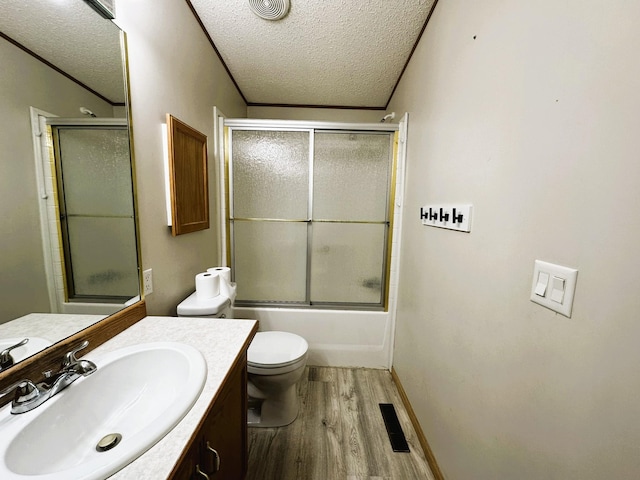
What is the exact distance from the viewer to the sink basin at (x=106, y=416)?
0.48 metres

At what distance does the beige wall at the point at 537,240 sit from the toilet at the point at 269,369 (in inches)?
32.0

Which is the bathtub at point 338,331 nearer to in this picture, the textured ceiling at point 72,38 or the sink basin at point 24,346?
the sink basin at point 24,346

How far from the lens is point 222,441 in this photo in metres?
0.80

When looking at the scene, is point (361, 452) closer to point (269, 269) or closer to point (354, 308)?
point (354, 308)

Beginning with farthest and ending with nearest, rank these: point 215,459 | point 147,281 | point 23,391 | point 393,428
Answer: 1. point 393,428
2. point 147,281
3. point 215,459
4. point 23,391

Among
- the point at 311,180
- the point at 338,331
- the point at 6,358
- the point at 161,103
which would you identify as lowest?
the point at 338,331

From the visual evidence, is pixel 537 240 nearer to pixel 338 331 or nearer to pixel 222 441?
pixel 222 441

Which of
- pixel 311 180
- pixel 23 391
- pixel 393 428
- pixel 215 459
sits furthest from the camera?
pixel 311 180

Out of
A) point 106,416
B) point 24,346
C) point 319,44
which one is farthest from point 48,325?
point 319,44

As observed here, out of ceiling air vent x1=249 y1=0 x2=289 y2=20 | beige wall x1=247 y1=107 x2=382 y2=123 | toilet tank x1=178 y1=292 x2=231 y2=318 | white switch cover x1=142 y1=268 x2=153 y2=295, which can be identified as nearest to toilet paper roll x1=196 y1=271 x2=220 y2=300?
toilet tank x1=178 y1=292 x2=231 y2=318

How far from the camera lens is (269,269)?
2.19m

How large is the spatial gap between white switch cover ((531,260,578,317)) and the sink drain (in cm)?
119

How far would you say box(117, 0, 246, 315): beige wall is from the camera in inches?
42.1

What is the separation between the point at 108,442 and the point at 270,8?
2061 millimetres
